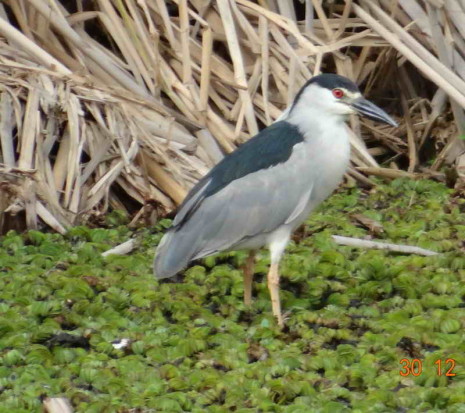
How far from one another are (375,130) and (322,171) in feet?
7.88

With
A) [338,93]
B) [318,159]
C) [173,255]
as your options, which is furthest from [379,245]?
[173,255]

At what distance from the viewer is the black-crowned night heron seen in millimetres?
5867

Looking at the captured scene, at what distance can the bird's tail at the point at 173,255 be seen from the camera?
18.8 feet

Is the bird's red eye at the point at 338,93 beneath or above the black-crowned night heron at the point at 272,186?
above

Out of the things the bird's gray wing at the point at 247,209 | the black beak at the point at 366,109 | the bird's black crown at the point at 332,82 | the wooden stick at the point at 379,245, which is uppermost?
the bird's black crown at the point at 332,82

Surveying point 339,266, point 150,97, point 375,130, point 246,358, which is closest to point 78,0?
point 150,97

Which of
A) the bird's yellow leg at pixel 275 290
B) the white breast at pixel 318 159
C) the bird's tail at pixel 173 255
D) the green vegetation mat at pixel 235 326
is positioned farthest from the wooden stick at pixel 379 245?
the bird's tail at pixel 173 255

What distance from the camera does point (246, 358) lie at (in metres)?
5.12

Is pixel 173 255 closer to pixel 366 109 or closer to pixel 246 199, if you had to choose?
pixel 246 199

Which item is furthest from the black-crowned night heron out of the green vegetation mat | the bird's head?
the green vegetation mat

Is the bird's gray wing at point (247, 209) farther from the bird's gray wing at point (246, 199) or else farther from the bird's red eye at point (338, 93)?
the bird's red eye at point (338, 93)
